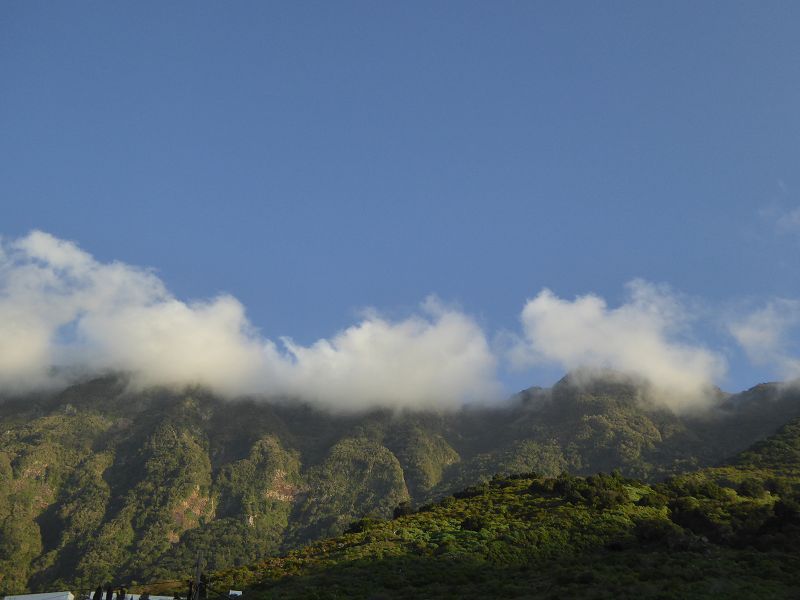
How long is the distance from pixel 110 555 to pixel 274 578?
161 metres

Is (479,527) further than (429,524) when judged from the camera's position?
No

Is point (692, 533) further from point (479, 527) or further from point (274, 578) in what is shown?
point (274, 578)

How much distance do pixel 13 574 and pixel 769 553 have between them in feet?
603

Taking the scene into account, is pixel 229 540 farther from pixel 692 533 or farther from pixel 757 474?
pixel 692 533

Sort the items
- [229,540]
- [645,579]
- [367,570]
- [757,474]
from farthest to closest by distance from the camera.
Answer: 1. [229,540]
2. [757,474]
3. [367,570]
4. [645,579]

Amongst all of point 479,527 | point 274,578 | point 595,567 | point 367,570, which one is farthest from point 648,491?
point 274,578

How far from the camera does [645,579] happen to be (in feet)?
115

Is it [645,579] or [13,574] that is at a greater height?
[645,579]

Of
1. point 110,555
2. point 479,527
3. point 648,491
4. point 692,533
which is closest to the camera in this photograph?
point 692,533

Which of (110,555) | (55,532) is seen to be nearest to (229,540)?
(110,555)

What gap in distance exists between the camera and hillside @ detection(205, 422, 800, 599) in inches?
1367

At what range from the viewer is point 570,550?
149ft

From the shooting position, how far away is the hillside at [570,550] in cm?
3472

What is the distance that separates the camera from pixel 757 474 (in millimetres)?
83062
